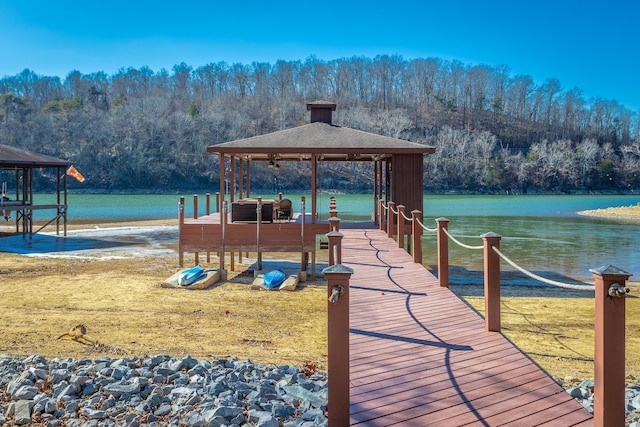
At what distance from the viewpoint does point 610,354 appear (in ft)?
10.6

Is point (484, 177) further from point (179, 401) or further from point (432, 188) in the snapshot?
point (179, 401)

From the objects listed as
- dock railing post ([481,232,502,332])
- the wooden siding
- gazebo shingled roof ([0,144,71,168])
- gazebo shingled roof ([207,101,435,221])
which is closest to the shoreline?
the wooden siding

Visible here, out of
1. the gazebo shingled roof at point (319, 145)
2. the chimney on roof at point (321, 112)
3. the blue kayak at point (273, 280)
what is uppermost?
the chimney on roof at point (321, 112)

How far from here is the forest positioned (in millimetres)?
79375

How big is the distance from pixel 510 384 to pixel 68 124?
92.1 metres

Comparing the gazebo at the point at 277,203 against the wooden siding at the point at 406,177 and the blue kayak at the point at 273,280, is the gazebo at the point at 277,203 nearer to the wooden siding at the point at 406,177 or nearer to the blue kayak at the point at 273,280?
the wooden siding at the point at 406,177

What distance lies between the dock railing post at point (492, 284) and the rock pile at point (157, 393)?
183 centimetres

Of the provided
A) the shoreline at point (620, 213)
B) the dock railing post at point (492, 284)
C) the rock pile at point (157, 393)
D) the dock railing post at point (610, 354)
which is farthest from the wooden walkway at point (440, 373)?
the shoreline at point (620, 213)

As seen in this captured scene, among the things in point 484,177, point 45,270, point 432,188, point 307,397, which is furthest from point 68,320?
point 484,177

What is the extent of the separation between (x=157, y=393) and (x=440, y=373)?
96.9 inches

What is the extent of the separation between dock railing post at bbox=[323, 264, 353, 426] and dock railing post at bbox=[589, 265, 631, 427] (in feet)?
5.18

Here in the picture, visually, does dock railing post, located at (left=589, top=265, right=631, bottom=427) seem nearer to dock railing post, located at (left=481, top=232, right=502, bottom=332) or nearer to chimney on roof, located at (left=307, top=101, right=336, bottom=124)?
dock railing post, located at (left=481, top=232, right=502, bottom=332)

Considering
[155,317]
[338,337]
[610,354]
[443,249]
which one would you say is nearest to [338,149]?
[443,249]

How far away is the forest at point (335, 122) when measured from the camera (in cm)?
7938
